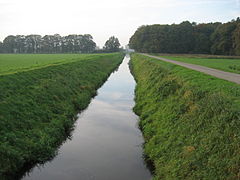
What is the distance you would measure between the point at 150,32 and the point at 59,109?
319ft

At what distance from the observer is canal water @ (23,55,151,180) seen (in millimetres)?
7938

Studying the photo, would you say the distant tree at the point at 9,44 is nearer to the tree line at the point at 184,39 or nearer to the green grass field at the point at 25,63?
the tree line at the point at 184,39

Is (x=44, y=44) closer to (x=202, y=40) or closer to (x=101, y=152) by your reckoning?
(x=202, y=40)

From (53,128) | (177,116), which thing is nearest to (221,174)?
(177,116)

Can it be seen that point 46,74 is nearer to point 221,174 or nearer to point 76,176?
point 76,176

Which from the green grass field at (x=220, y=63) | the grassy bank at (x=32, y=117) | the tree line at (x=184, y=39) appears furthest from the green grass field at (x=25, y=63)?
the tree line at (x=184, y=39)

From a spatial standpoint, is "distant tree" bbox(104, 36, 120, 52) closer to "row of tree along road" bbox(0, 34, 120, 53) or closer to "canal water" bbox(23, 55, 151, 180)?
"row of tree along road" bbox(0, 34, 120, 53)

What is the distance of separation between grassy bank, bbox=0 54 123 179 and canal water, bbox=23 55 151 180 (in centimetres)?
57

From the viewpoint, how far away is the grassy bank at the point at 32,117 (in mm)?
7957

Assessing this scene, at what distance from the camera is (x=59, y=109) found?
13.6 meters

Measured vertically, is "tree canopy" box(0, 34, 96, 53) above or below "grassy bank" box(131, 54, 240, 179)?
above

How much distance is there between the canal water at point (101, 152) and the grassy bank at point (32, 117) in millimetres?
565

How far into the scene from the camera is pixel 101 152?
9656 millimetres

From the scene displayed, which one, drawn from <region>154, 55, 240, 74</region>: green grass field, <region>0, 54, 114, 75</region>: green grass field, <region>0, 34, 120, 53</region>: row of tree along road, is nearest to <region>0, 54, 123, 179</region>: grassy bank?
<region>0, 54, 114, 75</region>: green grass field
